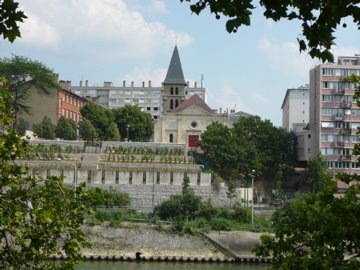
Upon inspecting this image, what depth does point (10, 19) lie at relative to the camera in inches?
241

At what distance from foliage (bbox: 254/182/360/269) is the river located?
1010 inches

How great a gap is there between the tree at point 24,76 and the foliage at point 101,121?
19.0 ft

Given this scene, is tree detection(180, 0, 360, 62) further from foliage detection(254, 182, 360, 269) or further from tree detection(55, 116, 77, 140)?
tree detection(55, 116, 77, 140)

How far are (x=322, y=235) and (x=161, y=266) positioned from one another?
29.0m

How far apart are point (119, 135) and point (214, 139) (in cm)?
1761

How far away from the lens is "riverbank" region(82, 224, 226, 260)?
143 feet

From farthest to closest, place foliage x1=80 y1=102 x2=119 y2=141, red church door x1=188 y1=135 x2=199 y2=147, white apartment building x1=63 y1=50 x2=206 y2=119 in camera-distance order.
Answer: white apartment building x1=63 y1=50 x2=206 y2=119 → red church door x1=188 y1=135 x2=199 y2=147 → foliage x1=80 y1=102 x2=119 y2=141

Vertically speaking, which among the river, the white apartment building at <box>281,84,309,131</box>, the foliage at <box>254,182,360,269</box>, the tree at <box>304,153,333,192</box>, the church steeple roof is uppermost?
the church steeple roof

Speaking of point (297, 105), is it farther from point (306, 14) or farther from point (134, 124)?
point (306, 14)

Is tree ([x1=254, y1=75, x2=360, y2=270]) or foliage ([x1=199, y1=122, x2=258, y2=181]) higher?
foliage ([x1=199, y1=122, x2=258, y2=181])

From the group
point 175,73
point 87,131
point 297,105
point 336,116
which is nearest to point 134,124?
point 87,131

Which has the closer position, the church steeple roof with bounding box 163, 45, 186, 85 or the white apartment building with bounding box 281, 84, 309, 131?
the white apartment building with bounding box 281, 84, 309, 131

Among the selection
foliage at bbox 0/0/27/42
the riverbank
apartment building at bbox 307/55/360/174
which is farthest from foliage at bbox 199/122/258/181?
foliage at bbox 0/0/27/42

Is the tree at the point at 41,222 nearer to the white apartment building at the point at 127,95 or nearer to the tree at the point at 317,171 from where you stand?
the tree at the point at 317,171
